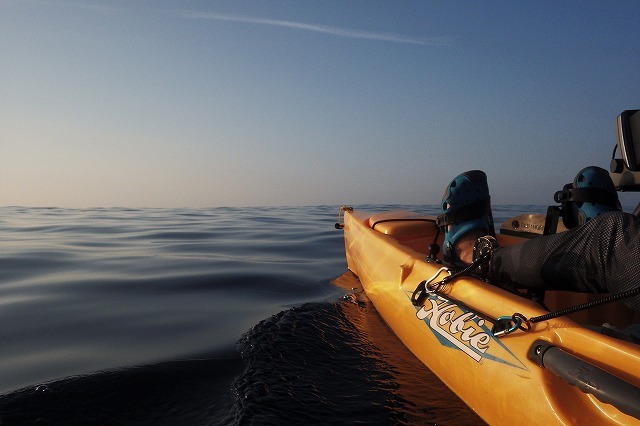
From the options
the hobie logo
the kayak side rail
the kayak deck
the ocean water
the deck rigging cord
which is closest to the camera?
the kayak side rail

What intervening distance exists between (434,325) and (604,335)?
92 cm

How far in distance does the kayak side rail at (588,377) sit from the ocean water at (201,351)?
0.60 m

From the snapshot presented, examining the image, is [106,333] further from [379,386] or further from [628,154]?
[628,154]

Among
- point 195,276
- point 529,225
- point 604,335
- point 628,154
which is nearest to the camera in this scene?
point 604,335

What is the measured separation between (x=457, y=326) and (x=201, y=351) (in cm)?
Answer: 170

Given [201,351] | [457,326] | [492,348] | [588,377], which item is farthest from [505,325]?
[201,351]

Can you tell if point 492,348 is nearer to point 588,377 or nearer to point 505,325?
point 505,325

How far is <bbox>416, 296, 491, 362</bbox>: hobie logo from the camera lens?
186cm

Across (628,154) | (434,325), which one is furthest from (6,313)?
(628,154)

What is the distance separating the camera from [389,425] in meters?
1.92

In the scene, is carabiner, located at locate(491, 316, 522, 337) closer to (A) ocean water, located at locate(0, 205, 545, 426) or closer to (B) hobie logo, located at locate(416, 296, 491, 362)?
(B) hobie logo, located at locate(416, 296, 491, 362)

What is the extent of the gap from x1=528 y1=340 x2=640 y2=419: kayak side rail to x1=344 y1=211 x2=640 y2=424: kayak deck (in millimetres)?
25

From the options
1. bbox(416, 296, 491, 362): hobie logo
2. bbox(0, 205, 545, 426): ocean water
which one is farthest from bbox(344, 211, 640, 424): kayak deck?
bbox(0, 205, 545, 426): ocean water

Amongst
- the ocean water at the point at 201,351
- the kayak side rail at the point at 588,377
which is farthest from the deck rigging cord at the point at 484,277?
the ocean water at the point at 201,351
